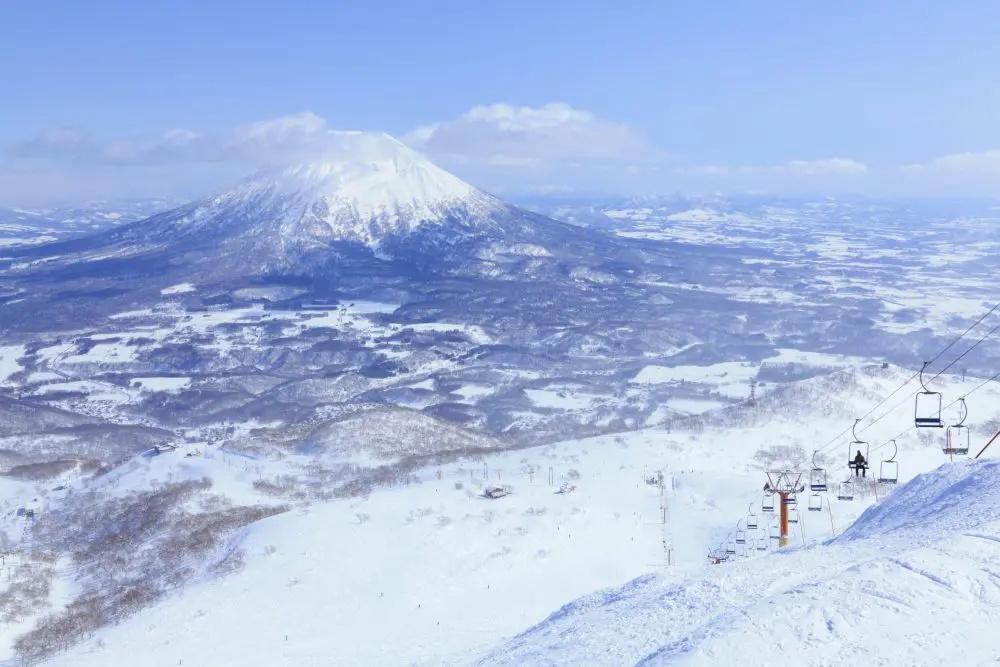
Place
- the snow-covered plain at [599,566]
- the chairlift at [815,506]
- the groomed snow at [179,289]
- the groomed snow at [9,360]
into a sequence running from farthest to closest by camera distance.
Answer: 1. the groomed snow at [179,289]
2. the groomed snow at [9,360]
3. the chairlift at [815,506]
4. the snow-covered plain at [599,566]

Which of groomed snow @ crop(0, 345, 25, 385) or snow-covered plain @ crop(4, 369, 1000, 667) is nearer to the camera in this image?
snow-covered plain @ crop(4, 369, 1000, 667)

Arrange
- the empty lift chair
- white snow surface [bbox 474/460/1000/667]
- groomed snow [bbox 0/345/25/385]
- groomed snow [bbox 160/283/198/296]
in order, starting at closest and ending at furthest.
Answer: white snow surface [bbox 474/460/1000/667]
the empty lift chair
groomed snow [bbox 0/345/25/385]
groomed snow [bbox 160/283/198/296]

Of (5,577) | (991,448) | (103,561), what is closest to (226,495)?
(103,561)

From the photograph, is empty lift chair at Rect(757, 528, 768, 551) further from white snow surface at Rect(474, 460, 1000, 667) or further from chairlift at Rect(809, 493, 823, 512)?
white snow surface at Rect(474, 460, 1000, 667)

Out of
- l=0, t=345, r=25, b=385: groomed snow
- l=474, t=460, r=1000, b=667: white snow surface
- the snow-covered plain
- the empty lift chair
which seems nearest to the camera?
l=474, t=460, r=1000, b=667: white snow surface

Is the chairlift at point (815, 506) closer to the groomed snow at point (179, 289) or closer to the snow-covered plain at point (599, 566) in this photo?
the snow-covered plain at point (599, 566)

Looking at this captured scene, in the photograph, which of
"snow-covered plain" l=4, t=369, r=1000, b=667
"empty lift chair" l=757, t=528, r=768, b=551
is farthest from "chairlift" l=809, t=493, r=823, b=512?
"empty lift chair" l=757, t=528, r=768, b=551

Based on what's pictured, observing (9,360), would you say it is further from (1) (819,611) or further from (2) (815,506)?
(1) (819,611)

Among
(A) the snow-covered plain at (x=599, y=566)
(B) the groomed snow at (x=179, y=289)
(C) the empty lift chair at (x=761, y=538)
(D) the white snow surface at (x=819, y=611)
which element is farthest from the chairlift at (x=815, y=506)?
(B) the groomed snow at (x=179, y=289)

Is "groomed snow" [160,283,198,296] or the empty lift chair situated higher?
"groomed snow" [160,283,198,296]
